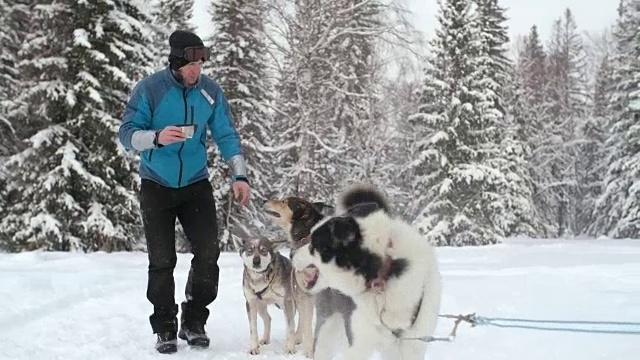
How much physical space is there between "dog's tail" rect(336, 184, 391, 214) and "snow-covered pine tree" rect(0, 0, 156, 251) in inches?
508

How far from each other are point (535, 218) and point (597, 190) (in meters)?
7.59

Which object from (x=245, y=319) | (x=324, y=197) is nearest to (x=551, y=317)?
(x=245, y=319)

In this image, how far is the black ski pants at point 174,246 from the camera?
457 cm

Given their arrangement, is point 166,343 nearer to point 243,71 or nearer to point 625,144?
point 243,71

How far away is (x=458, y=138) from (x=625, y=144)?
9.81 metres

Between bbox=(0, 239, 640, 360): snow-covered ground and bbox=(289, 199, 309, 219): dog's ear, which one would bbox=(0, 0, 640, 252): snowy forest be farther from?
bbox=(0, 239, 640, 360): snow-covered ground

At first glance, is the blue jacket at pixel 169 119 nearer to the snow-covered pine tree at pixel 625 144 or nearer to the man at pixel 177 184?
the man at pixel 177 184

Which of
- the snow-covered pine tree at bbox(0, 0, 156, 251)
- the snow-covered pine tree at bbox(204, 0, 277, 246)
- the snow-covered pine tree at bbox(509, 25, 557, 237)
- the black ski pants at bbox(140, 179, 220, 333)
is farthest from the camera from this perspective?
the snow-covered pine tree at bbox(509, 25, 557, 237)

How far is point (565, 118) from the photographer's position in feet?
135

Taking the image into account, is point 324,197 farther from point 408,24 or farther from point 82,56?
point 82,56

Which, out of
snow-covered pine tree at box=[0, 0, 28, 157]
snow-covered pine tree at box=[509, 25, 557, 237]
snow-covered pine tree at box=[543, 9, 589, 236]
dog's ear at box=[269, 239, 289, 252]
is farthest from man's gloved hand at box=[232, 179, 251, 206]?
snow-covered pine tree at box=[543, 9, 589, 236]

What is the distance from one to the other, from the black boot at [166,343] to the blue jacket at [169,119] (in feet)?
3.53

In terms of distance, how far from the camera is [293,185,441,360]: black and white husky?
131 inches

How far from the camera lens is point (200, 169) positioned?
4750 millimetres
